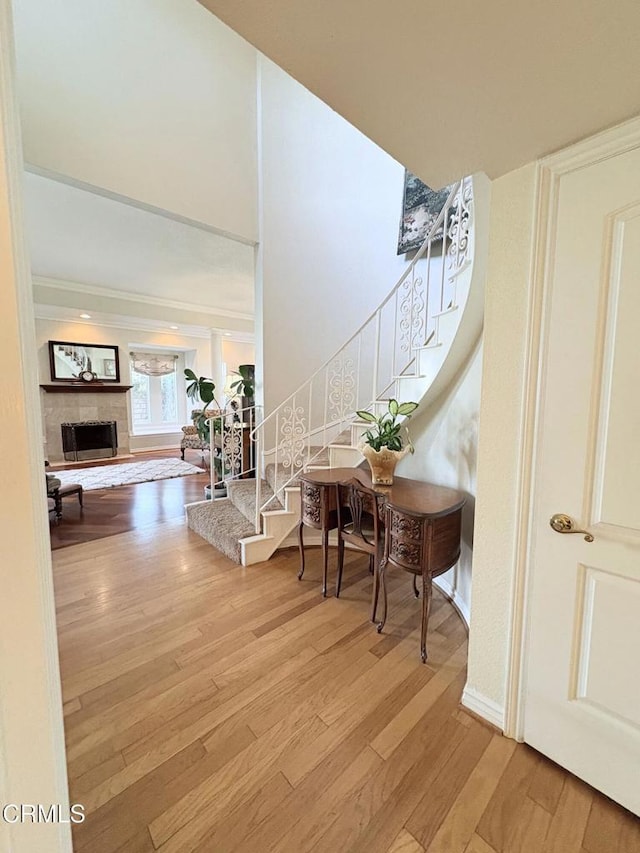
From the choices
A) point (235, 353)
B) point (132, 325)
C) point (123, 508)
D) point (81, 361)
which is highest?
point (132, 325)

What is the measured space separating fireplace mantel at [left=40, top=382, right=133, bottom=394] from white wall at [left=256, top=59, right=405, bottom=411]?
16.2 feet

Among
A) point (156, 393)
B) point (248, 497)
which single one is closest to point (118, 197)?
point (248, 497)

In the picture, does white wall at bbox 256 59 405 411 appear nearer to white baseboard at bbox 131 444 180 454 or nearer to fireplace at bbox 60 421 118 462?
fireplace at bbox 60 421 118 462

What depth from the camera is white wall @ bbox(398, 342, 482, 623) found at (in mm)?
2139

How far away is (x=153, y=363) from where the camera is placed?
25.8 feet

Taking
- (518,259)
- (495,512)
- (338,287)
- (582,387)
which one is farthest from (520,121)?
(338,287)

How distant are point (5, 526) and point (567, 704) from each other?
1.81 meters

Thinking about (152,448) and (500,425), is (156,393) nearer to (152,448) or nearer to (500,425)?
(152,448)

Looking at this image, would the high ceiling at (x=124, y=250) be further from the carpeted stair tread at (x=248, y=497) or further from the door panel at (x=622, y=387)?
the door panel at (x=622, y=387)

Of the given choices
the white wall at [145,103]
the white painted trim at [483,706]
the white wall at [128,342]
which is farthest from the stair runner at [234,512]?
the white wall at [128,342]

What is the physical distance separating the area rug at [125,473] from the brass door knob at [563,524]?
5.45m

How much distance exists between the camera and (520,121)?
1081 mm

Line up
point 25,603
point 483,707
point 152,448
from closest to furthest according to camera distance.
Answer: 1. point 25,603
2. point 483,707
3. point 152,448

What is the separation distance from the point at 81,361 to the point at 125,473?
8.29ft
